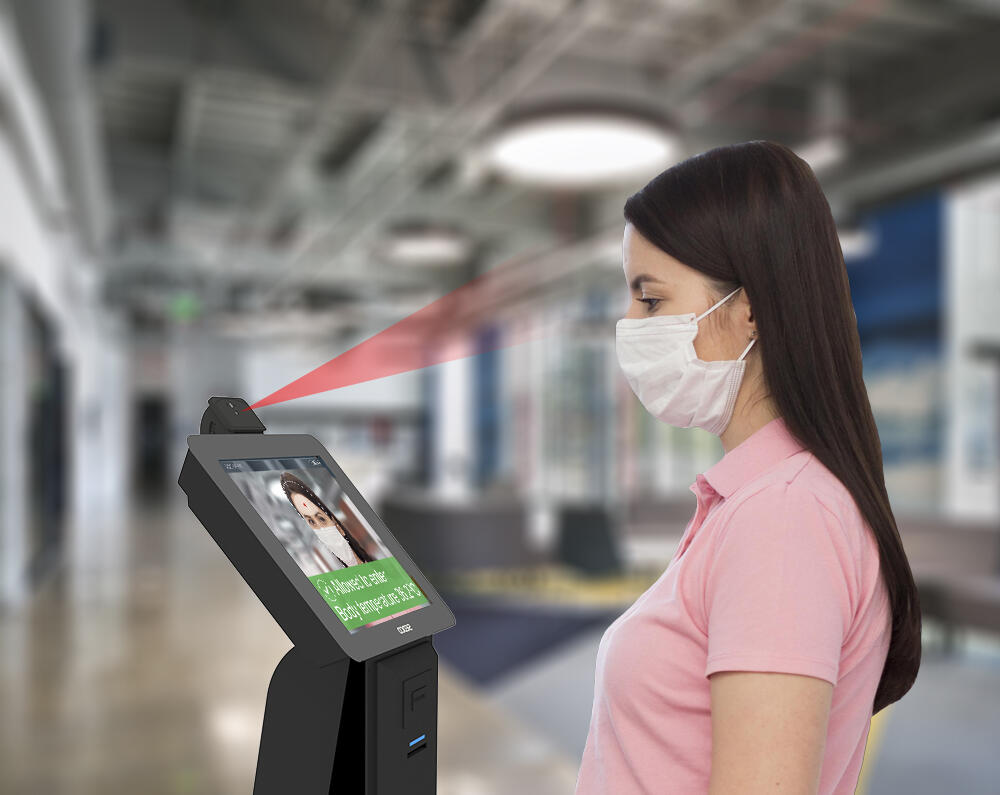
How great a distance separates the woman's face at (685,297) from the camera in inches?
36.8

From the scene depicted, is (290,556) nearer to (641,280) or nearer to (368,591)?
(368,591)

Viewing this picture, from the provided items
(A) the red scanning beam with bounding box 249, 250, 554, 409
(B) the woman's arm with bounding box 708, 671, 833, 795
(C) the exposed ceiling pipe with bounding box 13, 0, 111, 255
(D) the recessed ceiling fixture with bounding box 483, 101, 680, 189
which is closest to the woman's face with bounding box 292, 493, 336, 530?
(A) the red scanning beam with bounding box 249, 250, 554, 409

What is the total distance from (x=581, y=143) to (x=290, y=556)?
3733 millimetres

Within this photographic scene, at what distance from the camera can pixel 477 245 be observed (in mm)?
12977

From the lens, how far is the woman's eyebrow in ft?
3.12

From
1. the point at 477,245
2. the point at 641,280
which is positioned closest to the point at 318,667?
the point at 641,280

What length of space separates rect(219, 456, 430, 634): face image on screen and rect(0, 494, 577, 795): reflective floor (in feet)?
9.27

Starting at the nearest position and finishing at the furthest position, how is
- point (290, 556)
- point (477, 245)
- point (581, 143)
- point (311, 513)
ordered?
point (290, 556)
point (311, 513)
point (581, 143)
point (477, 245)

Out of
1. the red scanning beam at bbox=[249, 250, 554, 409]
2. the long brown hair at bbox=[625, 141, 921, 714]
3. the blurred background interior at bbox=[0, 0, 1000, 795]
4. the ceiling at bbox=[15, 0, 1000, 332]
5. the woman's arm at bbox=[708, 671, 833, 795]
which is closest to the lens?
the woman's arm at bbox=[708, 671, 833, 795]

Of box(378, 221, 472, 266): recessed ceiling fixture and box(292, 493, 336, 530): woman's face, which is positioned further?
box(378, 221, 472, 266): recessed ceiling fixture

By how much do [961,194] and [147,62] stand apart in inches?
254

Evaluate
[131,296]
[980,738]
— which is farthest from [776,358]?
[131,296]

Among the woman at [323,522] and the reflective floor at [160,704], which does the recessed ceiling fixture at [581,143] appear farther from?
the woman at [323,522]

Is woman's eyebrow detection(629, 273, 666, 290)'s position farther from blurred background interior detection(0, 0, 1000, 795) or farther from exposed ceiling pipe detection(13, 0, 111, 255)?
exposed ceiling pipe detection(13, 0, 111, 255)
